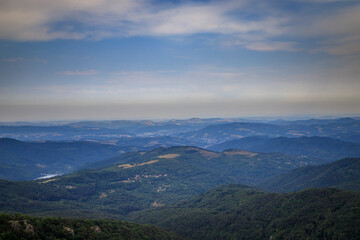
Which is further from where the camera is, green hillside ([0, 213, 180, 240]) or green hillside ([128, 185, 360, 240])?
green hillside ([128, 185, 360, 240])

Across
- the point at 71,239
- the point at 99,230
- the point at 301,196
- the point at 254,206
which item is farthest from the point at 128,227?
the point at 301,196

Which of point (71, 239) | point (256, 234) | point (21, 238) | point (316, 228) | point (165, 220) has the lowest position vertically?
point (165, 220)

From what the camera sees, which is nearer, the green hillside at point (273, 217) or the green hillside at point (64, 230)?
the green hillside at point (64, 230)

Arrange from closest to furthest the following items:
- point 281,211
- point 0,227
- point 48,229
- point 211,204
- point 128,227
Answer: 1. point 0,227
2. point 48,229
3. point 128,227
4. point 281,211
5. point 211,204

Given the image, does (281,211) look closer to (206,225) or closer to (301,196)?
(301,196)

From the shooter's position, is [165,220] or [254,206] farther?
[165,220]
